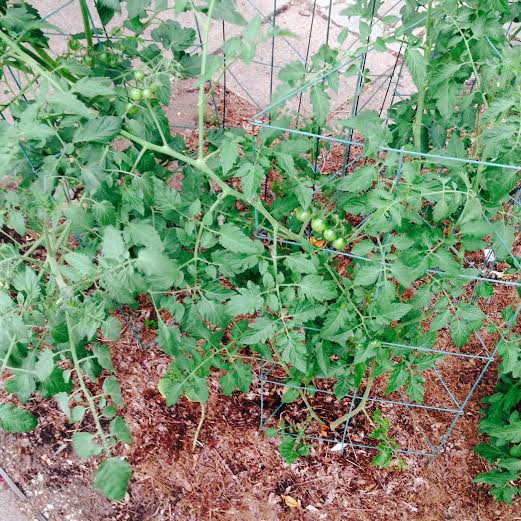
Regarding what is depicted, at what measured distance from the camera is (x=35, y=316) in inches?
61.7

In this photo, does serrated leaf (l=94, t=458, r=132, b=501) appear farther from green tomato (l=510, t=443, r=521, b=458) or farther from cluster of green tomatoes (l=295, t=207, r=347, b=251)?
green tomato (l=510, t=443, r=521, b=458)

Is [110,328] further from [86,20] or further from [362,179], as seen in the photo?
[86,20]

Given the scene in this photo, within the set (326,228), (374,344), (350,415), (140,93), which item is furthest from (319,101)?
(350,415)

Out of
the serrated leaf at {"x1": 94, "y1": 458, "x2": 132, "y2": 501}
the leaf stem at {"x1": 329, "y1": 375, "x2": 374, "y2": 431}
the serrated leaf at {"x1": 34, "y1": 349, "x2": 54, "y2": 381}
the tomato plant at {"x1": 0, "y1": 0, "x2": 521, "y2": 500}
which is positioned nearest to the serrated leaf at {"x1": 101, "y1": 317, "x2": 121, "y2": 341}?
the tomato plant at {"x1": 0, "y1": 0, "x2": 521, "y2": 500}

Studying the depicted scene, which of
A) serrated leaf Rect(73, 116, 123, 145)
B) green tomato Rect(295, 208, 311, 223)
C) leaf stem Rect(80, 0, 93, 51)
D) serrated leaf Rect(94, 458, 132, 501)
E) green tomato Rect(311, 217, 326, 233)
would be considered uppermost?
leaf stem Rect(80, 0, 93, 51)

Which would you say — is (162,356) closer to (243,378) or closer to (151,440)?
(151,440)

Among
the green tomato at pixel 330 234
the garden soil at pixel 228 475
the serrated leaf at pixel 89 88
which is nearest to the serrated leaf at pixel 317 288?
the green tomato at pixel 330 234

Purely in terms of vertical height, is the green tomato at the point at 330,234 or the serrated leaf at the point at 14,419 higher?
the green tomato at the point at 330,234

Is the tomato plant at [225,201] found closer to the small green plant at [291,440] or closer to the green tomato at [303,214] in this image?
the green tomato at [303,214]

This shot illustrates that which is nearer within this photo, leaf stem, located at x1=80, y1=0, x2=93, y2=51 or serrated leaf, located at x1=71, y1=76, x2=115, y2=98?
serrated leaf, located at x1=71, y1=76, x2=115, y2=98

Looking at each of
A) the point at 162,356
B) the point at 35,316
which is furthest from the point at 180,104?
the point at 35,316

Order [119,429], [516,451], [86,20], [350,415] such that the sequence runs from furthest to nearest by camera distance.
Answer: [350,415]
[516,451]
[86,20]
[119,429]

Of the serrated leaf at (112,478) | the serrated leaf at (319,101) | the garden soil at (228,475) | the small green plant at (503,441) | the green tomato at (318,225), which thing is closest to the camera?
the serrated leaf at (112,478)

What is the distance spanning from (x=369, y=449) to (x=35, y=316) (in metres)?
1.42
